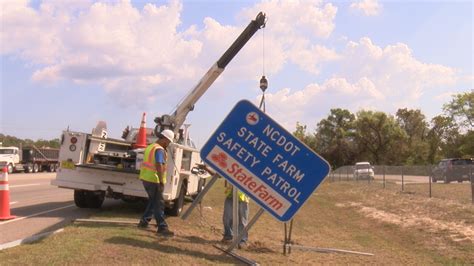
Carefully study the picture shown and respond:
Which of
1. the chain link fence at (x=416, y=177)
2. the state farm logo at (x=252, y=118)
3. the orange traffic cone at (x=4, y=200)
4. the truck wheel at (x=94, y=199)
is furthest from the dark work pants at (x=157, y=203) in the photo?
the chain link fence at (x=416, y=177)

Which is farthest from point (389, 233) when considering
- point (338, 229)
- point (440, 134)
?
point (440, 134)

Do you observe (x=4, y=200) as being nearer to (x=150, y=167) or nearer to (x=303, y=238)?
(x=150, y=167)

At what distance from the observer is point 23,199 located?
48.9 ft

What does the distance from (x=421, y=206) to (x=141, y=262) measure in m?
11.9

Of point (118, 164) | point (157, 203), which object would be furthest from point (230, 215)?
point (118, 164)

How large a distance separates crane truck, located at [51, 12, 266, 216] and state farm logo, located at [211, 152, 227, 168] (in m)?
3.16

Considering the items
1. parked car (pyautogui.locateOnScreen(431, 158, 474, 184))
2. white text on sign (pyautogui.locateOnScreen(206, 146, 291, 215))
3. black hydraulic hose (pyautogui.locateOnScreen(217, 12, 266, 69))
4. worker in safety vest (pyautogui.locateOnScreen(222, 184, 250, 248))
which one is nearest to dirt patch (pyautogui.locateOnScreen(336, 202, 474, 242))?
worker in safety vest (pyautogui.locateOnScreen(222, 184, 250, 248))

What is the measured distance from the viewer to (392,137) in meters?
73.9

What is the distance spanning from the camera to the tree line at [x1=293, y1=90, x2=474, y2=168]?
243 ft

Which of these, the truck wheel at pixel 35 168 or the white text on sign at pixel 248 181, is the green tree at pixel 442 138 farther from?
the white text on sign at pixel 248 181

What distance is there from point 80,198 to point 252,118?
6.86 metres

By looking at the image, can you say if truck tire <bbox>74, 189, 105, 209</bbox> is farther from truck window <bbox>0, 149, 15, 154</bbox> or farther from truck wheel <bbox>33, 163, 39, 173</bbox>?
truck wheel <bbox>33, 163, 39, 173</bbox>

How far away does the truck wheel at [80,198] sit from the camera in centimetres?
1221

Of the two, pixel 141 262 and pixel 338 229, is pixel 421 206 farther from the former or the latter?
pixel 141 262
